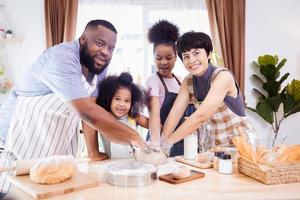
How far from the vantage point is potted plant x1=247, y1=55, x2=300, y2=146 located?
2887mm

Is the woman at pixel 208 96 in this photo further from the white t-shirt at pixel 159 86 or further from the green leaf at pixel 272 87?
the green leaf at pixel 272 87

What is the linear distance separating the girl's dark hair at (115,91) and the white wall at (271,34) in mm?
1722

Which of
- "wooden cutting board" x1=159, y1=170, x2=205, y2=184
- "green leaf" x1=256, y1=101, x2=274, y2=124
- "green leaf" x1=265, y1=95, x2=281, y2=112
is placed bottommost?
"wooden cutting board" x1=159, y1=170, x2=205, y2=184

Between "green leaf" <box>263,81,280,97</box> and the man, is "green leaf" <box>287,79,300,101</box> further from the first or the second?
the man

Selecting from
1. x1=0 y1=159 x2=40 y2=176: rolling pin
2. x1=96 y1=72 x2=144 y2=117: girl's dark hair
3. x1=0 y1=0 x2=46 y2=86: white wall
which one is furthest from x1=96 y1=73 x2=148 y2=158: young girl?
x1=0 y1=0 x2=46 y2=86: white wall

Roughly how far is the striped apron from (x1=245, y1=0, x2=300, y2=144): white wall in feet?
6.60

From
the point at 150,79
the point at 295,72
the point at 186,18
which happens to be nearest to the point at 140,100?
the point at 150,79

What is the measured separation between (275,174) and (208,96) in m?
0.57

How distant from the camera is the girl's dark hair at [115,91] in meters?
1.58

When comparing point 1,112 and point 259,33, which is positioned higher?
point 259,33

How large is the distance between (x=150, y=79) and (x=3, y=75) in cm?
138

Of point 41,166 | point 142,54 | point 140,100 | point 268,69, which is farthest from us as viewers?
point 268,69

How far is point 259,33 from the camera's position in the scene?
3.02 m

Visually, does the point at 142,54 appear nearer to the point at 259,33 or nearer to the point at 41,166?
the point at 259,33
